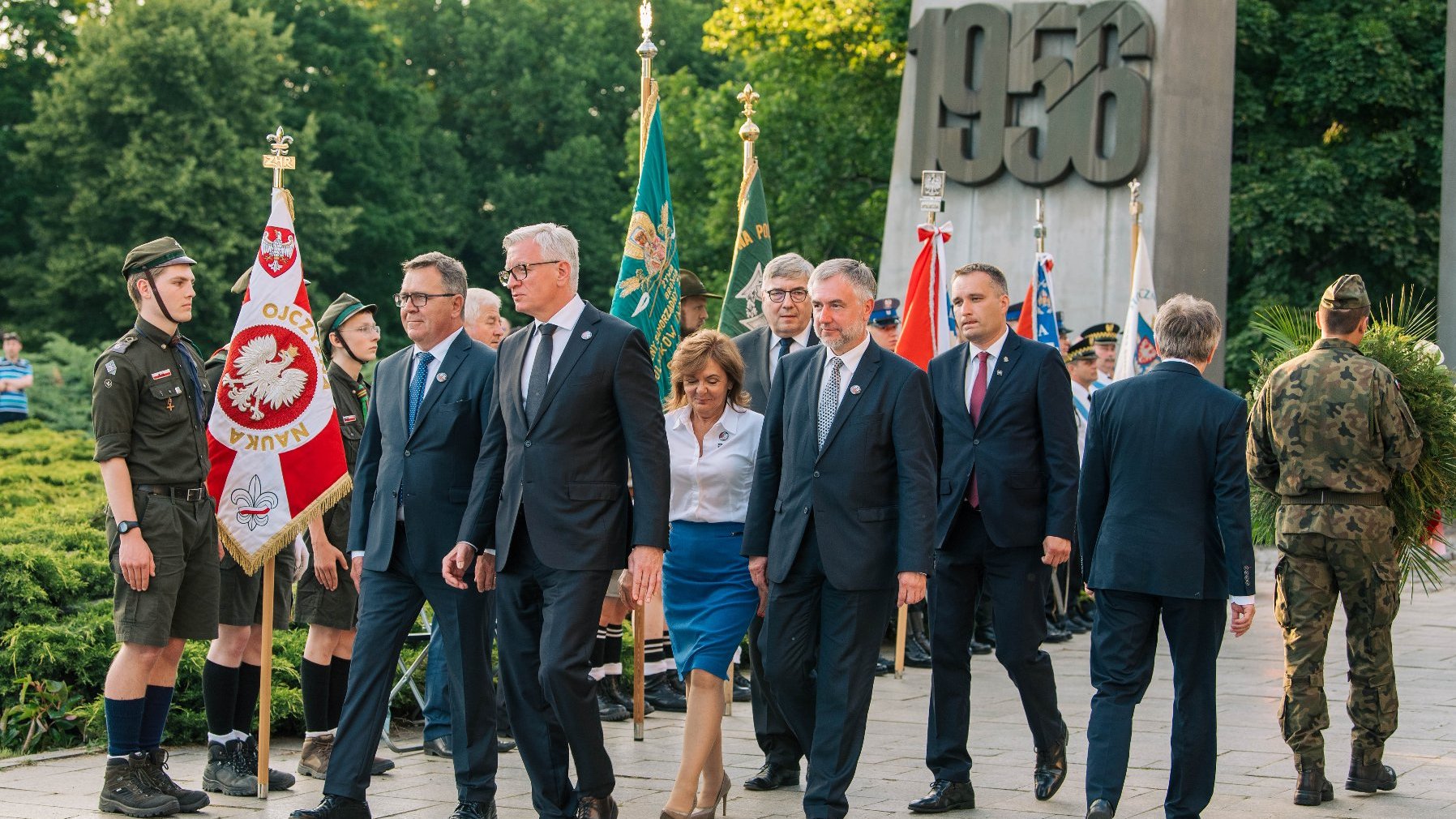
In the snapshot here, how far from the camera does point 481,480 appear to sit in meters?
6.24

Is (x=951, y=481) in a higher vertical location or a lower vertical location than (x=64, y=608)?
higher

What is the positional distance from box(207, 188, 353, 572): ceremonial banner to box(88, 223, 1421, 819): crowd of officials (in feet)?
0.59

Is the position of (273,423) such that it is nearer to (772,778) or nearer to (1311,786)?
(772,778)

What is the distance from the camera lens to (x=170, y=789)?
662 cm

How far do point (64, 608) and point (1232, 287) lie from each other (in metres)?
19.9

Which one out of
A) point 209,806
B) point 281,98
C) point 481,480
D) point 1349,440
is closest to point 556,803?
point 481,480

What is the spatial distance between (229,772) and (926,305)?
17.7 ft

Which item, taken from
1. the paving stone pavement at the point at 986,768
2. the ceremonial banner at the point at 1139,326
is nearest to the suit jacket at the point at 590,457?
the paving stone pavement at the point at 986,768

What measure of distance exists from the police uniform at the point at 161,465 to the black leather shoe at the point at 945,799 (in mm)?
2850

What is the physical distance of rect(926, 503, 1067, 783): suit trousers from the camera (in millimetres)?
6945

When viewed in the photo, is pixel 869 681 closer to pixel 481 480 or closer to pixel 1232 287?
pixel 481 480

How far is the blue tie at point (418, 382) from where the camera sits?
6.56m

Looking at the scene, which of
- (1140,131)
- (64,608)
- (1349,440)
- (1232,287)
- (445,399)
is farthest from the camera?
(1232,287)

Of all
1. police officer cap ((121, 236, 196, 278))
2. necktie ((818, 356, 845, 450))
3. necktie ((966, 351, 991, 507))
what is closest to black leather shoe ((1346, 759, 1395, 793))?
necktie ((966, 351, 991, 507))
